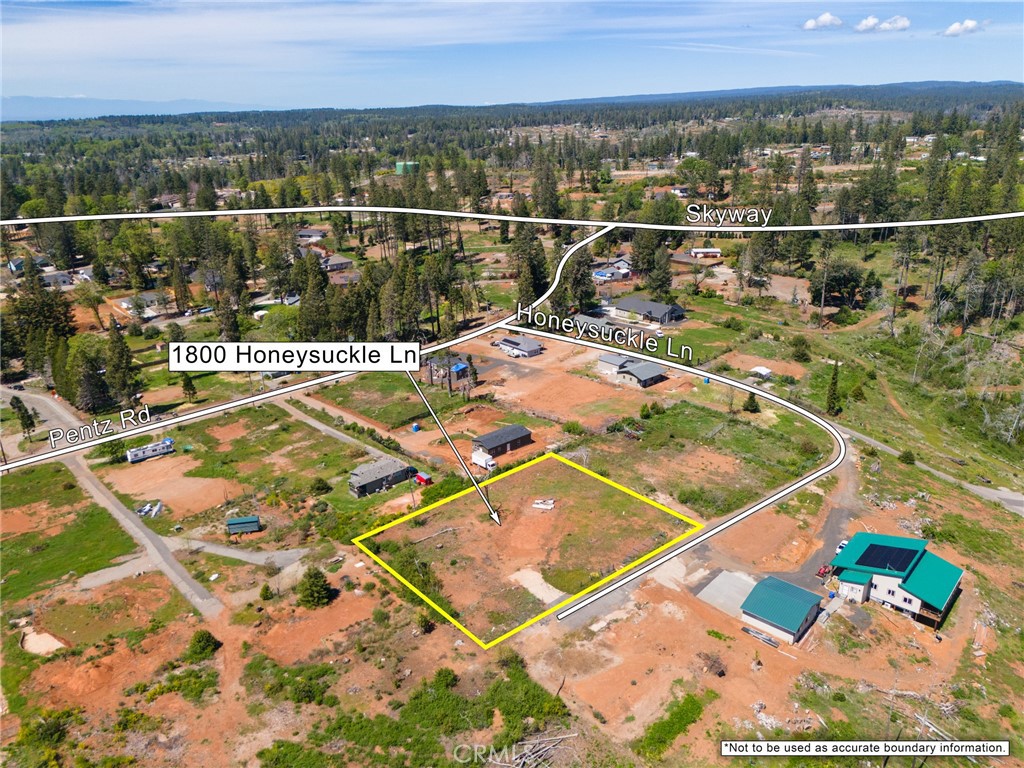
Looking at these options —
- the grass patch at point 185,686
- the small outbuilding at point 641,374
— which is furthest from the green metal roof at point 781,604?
the small outbuilding at point 641,374

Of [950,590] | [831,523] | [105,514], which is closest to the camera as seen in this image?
[950,590]

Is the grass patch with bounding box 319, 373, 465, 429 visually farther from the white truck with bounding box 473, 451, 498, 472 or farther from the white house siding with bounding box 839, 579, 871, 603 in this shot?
the white house siding with bounding box 839, 579, 871, 603

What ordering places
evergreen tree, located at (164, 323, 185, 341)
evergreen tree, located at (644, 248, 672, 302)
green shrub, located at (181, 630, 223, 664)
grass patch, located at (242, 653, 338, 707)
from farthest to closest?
evergreen tree, located at (644, 248, 672, 302) < evergreen tree, located at (164, 323, 185, 341) < green shrub, located at (181, 630, 223, 664) < grass patch, located at (242, 653, 338, 707)

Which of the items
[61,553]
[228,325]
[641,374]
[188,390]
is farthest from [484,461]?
[228,325]

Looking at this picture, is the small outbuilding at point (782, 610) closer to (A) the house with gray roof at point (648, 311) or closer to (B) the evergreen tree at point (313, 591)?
(B) the evergreen tree at point (313, 591)

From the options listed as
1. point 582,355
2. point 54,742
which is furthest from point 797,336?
point 54,742

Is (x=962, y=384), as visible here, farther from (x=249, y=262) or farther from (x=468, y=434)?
(x=249, y=262)

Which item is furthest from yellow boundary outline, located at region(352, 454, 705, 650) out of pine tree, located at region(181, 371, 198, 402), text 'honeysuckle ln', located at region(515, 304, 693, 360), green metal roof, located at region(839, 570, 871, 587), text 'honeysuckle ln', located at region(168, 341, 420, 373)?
pine tree, located at region(181, 371, 198, 402)

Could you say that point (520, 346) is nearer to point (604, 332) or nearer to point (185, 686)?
point (604, 332)
